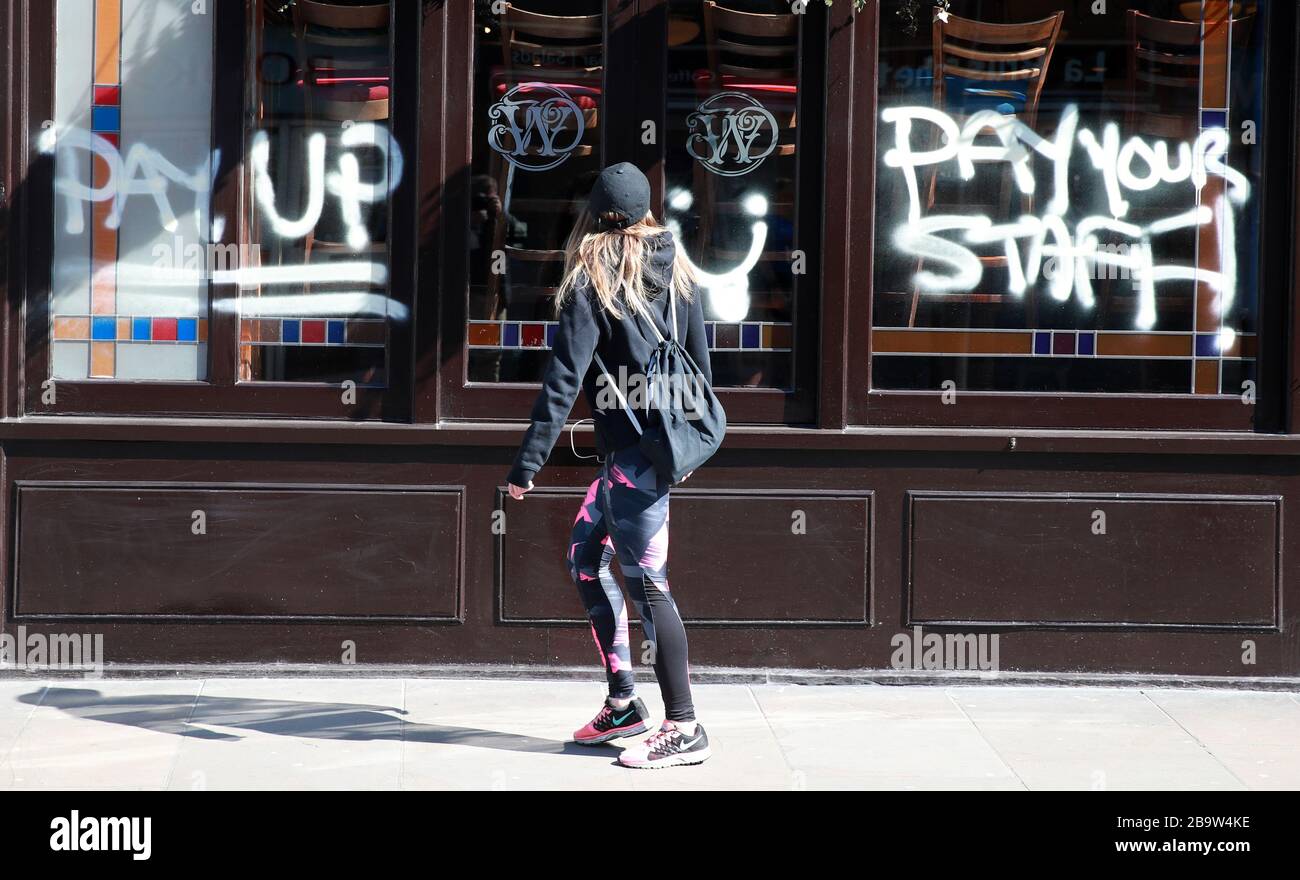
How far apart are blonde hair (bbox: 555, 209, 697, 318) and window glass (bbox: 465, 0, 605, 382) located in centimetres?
136

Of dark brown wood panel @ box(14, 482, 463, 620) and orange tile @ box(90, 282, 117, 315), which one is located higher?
Result: orange tile @ box(90, 282, 117, 315)

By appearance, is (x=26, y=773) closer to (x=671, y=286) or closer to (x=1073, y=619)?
(x=671, y=286)

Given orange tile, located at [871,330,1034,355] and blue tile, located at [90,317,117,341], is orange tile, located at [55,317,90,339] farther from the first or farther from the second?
orange tile, located at [871,330,1034,355]

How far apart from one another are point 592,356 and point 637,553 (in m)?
0.66

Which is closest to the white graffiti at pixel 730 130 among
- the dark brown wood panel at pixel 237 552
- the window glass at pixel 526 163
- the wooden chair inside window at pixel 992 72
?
the window glass at pixel 526 163

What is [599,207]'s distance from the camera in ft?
16.6

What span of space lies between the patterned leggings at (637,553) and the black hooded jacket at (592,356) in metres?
0.13

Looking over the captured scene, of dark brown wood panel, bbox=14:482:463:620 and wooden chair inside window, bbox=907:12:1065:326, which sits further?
wooden chair inside window, bbox=907:12:1065:326

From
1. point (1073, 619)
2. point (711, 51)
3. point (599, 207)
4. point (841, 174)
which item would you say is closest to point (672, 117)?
point (711, 51)

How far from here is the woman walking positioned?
5031 mm

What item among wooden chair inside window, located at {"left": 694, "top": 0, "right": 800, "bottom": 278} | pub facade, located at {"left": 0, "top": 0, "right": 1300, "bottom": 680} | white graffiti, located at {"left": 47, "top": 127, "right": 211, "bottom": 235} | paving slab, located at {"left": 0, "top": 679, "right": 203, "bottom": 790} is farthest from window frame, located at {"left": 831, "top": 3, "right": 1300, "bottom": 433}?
paving slab, located at {"left": 0, "top": 679, "right": 203, "bottom": 790}

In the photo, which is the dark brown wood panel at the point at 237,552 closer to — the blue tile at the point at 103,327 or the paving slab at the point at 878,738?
the blue tile at the point at 103,327

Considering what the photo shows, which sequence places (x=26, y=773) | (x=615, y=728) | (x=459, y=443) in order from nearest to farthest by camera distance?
(x=26, y=773) → (x=615, y=728) → (x=459, y=443)

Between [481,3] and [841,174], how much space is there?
5.37 feet
